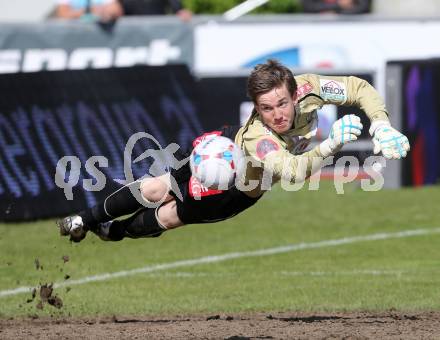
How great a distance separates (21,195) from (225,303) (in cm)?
462

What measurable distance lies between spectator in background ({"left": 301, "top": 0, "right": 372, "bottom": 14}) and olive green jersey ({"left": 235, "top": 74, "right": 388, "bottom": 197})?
34.7ft

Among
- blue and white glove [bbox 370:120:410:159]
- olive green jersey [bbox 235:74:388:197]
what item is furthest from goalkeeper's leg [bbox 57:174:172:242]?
blue and white glove [bbox 370:120:410:159]

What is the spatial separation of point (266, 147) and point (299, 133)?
0.61 meters

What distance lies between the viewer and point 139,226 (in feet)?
32.2

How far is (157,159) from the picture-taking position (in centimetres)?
1541

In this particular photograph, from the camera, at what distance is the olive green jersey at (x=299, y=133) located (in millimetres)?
8285

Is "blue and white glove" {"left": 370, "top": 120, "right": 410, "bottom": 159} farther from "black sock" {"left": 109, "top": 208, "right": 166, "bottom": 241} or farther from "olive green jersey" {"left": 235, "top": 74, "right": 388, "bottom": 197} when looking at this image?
"black sock" {"left": 109, "top": 208, "right": 166, "bottom": 241}

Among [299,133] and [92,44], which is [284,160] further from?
[92,44]

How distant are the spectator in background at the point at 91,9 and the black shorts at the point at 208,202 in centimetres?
810

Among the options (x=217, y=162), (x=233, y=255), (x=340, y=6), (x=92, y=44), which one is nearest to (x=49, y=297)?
(x=217, y=162)

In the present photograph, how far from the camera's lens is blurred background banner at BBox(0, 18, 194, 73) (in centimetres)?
1644

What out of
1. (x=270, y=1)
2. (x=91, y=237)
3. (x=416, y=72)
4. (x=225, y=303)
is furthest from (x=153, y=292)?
(x=270, y=1)

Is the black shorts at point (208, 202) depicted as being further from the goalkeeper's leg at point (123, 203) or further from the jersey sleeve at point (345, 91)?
the jersey sleeve at point (345, 91)

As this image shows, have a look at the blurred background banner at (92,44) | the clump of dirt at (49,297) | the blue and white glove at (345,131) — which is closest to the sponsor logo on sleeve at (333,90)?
the blue and white glove at (345,131)
